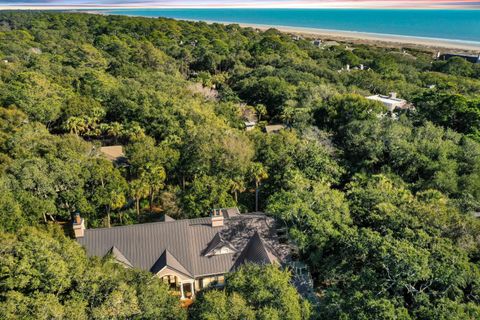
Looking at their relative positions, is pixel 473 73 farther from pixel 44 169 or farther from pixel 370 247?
pixel 44 169

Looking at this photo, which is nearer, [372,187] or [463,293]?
[463,293]

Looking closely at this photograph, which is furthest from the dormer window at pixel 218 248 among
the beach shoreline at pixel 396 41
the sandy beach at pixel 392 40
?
the sandy beach at pixel 392 40

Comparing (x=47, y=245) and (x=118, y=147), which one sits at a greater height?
(x=47, y=245)

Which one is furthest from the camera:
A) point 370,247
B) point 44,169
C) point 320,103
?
point 320,103

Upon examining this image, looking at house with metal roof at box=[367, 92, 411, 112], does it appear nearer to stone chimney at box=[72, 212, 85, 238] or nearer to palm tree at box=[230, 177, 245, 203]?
palm tree at box=[230, 177, 245, 203]

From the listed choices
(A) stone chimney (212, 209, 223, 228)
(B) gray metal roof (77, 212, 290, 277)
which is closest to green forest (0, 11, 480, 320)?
(B) gray metal roof (77, 212, 290, 277)

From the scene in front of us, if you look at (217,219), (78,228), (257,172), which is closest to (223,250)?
(217,219)

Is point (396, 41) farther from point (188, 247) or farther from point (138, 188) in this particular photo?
point (188, 247)

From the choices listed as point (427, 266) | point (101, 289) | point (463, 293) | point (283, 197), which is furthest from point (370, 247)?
point (101, 289)
